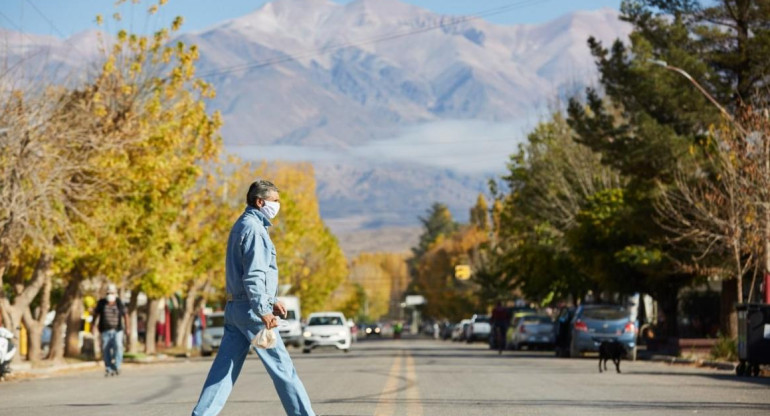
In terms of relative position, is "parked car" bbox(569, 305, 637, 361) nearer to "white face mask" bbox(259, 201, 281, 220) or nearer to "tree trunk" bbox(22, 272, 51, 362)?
"tree trunk" bbox(22, 272, 51, 362)

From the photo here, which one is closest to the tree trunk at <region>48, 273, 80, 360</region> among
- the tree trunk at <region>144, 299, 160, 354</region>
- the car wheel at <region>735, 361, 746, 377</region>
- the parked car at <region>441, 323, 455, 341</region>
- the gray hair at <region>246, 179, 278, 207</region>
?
the tree trunk at <region>144, 299, 160, 354</region>

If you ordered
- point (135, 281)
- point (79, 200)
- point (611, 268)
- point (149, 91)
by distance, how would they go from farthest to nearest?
point (611, 268), point (135, 281), point (149, 91), point (79, 200)

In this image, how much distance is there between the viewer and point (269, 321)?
1006cm

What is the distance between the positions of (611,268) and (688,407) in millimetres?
28892

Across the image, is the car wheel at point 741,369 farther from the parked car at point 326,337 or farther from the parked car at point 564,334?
the parked car at point 326,337

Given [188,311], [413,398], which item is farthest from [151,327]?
[413,398]

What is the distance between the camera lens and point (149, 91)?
112 ft

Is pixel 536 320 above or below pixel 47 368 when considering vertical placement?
above

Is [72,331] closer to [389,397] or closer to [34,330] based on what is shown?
[34,330]

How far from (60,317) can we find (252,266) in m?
27.4

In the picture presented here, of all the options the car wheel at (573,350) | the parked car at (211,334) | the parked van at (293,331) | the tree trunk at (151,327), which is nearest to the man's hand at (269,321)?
the car wheel at (573,350)

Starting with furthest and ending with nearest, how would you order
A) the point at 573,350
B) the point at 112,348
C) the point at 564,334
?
the point at 564,334 → the point at 573,350 → the point at 112,348

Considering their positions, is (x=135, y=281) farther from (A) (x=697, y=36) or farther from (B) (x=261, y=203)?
(B) (x=261, y=203)

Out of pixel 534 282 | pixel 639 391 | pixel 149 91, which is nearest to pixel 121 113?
pixel 149 91
